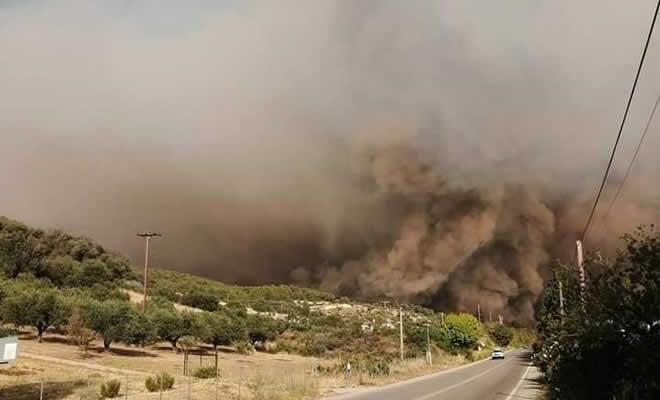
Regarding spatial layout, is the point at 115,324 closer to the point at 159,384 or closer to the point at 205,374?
the point at 205,374

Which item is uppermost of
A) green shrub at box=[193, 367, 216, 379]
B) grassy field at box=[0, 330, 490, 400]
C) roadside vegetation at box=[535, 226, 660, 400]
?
A: roadside vegetation at box=[535, 226, 660, 400]

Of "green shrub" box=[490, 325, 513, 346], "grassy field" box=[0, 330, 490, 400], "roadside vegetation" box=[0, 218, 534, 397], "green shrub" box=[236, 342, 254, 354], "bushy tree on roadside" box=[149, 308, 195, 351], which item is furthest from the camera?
"green shrub" box=[490, 325, 513, 346]

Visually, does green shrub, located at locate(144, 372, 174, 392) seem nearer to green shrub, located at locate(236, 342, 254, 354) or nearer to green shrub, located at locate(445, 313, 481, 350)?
green shrub, located at locate(236, 342, 254, 354)

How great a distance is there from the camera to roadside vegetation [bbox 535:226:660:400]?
11148mm

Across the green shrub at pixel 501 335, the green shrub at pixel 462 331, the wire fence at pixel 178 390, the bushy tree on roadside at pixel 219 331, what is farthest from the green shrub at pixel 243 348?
the green shrub at pixel 501 335

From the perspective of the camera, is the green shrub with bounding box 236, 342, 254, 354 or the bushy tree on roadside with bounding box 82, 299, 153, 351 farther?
the green shrub with bounding box 236, 342, 254, 354

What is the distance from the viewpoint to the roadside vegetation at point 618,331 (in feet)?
36.6

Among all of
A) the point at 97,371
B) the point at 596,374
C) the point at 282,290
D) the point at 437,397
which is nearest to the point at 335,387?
the point at 437,397

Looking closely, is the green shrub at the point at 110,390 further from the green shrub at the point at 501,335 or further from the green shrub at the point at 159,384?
the green shrub at the point at 501,335

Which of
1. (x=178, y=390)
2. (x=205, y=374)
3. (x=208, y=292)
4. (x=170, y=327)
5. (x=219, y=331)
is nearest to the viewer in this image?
(x=178, y=390)

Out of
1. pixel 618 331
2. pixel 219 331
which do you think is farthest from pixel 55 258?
pixel 618 331

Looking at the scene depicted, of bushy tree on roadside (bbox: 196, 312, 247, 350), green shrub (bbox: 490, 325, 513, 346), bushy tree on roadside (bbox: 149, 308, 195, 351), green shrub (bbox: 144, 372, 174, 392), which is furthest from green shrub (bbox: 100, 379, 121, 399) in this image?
green shrub (bbox: 490, 325, 513, 346)

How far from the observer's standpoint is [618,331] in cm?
1242

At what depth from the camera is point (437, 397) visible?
83.7ft
